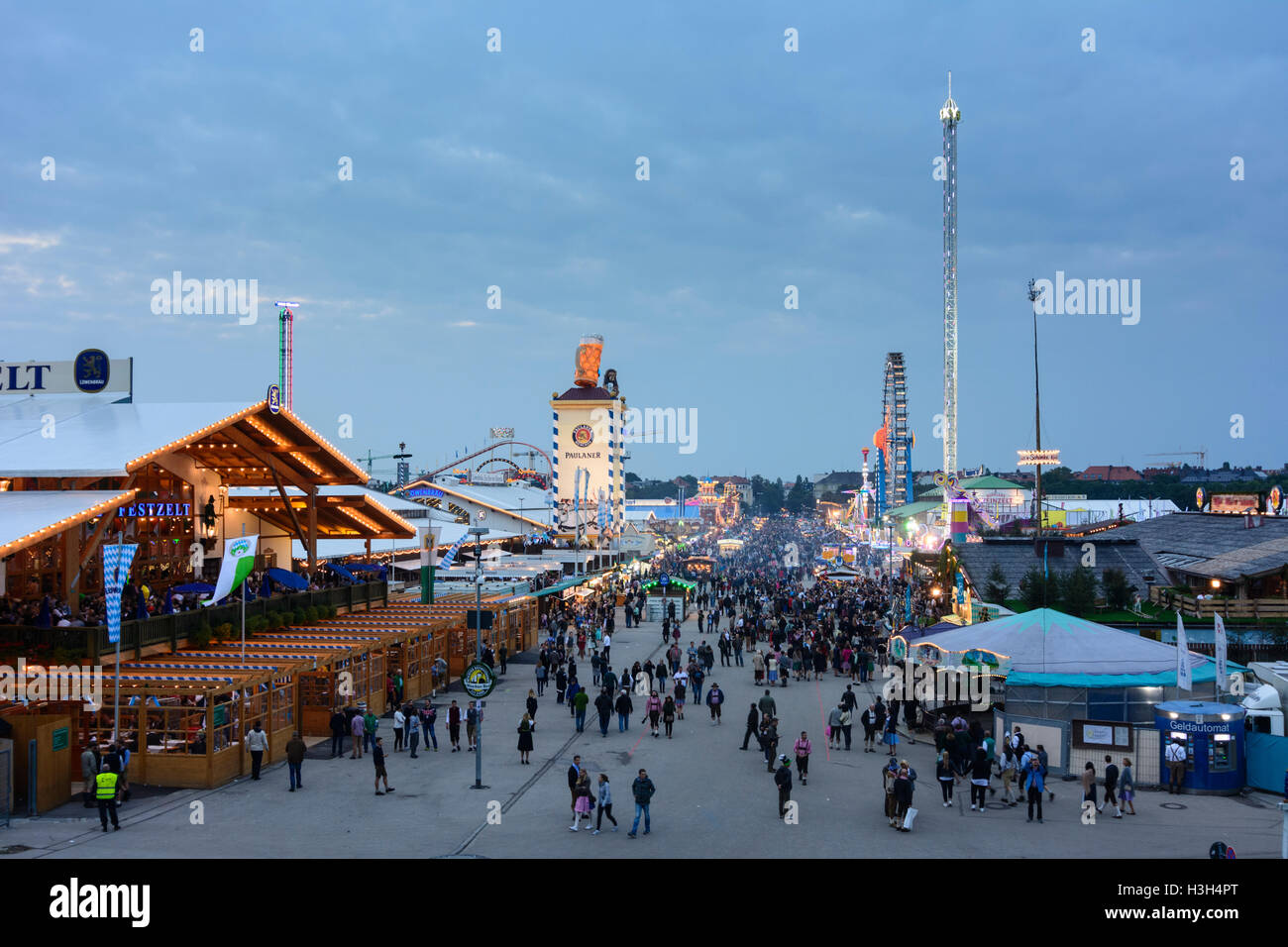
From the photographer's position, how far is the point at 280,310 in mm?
98500

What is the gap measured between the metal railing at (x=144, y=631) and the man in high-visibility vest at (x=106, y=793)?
465cm

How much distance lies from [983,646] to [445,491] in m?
60.8

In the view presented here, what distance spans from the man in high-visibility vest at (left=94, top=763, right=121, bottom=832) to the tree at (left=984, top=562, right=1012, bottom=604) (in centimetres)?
2856

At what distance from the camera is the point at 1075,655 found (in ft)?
66.2

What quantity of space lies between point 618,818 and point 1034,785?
652cm

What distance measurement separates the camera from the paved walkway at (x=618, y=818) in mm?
13977

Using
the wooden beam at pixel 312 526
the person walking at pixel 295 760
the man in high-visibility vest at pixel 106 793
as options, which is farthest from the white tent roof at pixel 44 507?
the wooden beam at pixel 312 526

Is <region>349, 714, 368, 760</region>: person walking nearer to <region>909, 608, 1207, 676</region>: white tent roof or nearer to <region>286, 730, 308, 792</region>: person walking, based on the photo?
<region>286, 730, 308, 792</region>: person walking

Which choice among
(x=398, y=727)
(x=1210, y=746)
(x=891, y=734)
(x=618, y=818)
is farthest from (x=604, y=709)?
(x=1210, y=746)

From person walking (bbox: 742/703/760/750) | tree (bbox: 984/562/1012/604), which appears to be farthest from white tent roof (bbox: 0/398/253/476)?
tree (bbox: 984/562/1012/604)

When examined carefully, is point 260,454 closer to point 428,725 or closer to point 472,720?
point 428,725

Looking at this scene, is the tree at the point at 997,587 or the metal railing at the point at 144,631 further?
the tree at the point at 997,587

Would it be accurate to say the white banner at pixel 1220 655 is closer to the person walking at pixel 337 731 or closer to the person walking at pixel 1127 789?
the person walking at pixel 1127 789
